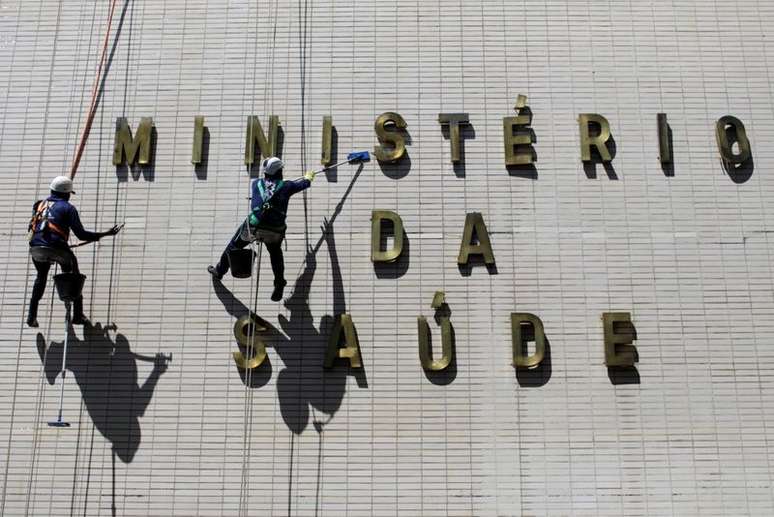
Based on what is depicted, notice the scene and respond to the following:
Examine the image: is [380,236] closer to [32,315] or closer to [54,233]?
[54,233]

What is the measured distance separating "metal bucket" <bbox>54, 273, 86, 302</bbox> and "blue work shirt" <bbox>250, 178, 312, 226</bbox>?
7.21 feet

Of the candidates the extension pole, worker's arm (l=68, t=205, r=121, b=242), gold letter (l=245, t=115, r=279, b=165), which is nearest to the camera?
the extension pole

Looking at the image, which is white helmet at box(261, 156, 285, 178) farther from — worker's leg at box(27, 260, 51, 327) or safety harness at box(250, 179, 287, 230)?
worker's leg at box(27, 260, 51, 327)

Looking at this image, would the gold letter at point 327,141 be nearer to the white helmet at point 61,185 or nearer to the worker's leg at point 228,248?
the worker's leg at point 228,248

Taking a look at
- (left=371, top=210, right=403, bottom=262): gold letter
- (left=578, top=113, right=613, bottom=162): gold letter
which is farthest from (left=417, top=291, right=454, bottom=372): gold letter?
(left=578, top=113, right=613, bottom=162): gold letter

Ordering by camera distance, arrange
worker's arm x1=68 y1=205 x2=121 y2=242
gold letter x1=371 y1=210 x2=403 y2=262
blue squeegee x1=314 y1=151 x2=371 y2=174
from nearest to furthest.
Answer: worker's arm x1=68 y1=205 x2=121 y2=242, gold letter x1=371 y1=210 x2=403 y2=262, blue squeegee x1=314 y1=151 x2=371 y2=174

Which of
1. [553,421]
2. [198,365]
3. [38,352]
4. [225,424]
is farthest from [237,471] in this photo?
[553,421]

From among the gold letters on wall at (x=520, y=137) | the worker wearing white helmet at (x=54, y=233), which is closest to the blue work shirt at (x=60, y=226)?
the worker wearing white helmet at (x=54, y=233)

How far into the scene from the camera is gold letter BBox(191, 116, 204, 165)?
981 centimetres

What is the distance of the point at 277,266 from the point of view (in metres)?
9.06

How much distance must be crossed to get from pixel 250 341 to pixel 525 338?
3.21 m

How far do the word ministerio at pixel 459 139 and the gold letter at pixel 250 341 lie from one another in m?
2.04

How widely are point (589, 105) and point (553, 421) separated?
402 cm

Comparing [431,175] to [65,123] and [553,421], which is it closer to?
[553,421]
